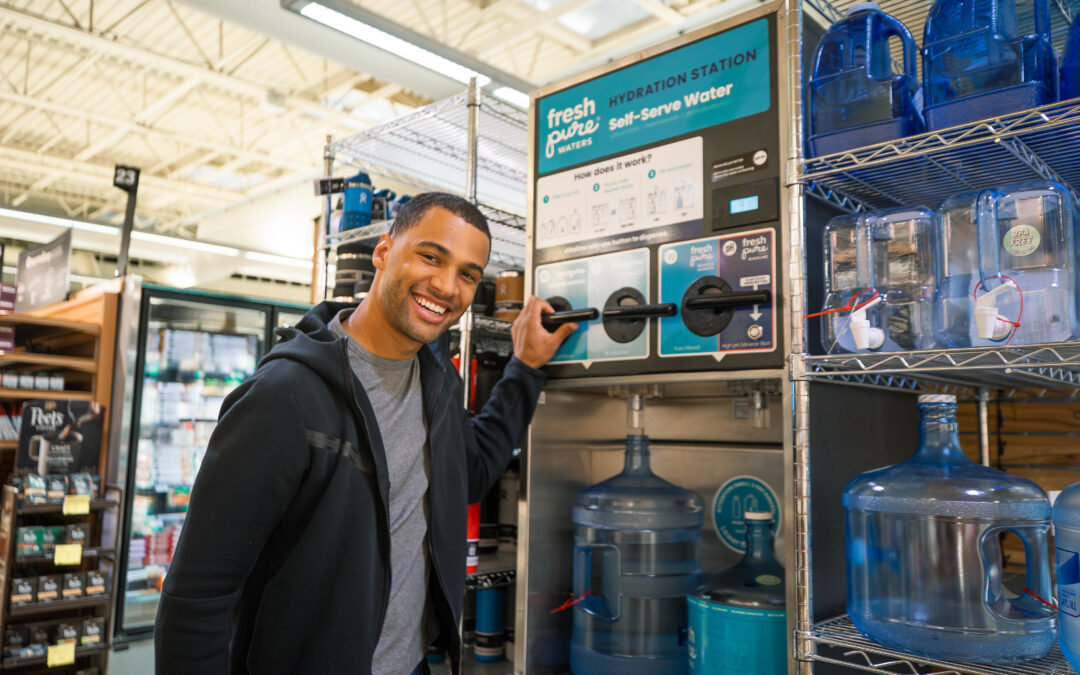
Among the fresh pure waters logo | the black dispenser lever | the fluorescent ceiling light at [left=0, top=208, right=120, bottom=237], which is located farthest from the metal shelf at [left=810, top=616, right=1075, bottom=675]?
the fluorescent ceiling light at [left=0, top=208, right=120, bottom=237]

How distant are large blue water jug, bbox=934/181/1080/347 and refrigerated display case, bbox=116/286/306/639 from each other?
4.90 metres

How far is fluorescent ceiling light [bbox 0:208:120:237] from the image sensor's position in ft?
32.4

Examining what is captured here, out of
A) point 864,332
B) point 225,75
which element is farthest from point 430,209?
point 225,75

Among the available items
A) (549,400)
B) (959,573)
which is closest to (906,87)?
(959,573)

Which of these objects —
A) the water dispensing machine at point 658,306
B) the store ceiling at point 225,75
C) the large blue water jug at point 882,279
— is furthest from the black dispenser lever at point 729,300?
the store ceiling at point 225,75

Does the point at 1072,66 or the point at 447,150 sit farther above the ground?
the point at 447,150

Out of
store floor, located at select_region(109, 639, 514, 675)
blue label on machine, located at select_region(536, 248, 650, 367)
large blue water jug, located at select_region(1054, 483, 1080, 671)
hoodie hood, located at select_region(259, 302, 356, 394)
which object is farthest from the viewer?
store floor, located at select_region(109, 639, 514, 675)

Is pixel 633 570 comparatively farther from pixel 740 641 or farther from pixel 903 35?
pixel 903 35

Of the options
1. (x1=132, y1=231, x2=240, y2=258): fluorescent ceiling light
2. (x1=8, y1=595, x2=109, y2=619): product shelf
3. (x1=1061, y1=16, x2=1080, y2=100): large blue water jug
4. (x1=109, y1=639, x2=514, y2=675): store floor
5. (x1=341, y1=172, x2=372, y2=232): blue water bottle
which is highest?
(x1=132, y1=231, x2=240, y2=258): fluorescent ceiling light

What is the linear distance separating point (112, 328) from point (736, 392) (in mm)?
4008

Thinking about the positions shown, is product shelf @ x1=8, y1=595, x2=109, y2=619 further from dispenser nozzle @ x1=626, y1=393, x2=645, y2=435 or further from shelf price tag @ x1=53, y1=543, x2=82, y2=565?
dispenser nozzle @ x1=626, y1=393, x2=645, y2=435

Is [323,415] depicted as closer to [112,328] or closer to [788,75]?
[788,75]

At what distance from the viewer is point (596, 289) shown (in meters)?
2.02

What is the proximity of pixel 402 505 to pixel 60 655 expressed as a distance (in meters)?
3.09
